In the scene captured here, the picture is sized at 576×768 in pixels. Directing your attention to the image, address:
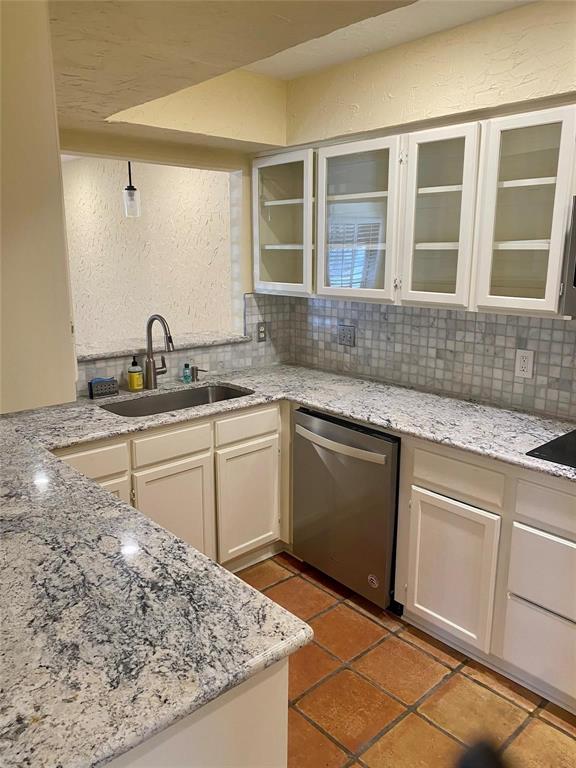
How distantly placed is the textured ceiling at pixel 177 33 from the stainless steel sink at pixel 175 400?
A: 1.71 meters

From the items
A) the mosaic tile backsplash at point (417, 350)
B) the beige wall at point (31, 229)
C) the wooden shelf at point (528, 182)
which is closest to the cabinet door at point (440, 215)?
the wooden shelf at point (528, 182)

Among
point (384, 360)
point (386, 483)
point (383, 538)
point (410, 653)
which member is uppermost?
point (384, 360)

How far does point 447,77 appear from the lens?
2354mm

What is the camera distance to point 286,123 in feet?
9.91

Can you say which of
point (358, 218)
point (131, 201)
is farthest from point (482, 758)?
point (131, 201)

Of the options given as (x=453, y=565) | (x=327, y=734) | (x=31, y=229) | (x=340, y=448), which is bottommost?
(x=327, y=734)

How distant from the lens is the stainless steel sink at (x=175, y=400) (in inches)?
113

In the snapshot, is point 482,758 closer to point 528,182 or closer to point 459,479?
point 459,479

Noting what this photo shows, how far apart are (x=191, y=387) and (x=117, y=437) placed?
753 mm

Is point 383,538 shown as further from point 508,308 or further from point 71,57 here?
point 71,57

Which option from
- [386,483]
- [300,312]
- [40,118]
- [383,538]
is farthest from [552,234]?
[40,118]

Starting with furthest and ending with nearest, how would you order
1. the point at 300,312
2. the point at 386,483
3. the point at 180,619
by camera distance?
the point at 300,312 < the point at 386,483 < the point at 180,619

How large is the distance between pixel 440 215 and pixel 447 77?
541mm

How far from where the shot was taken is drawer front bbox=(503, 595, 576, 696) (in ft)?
6.61
